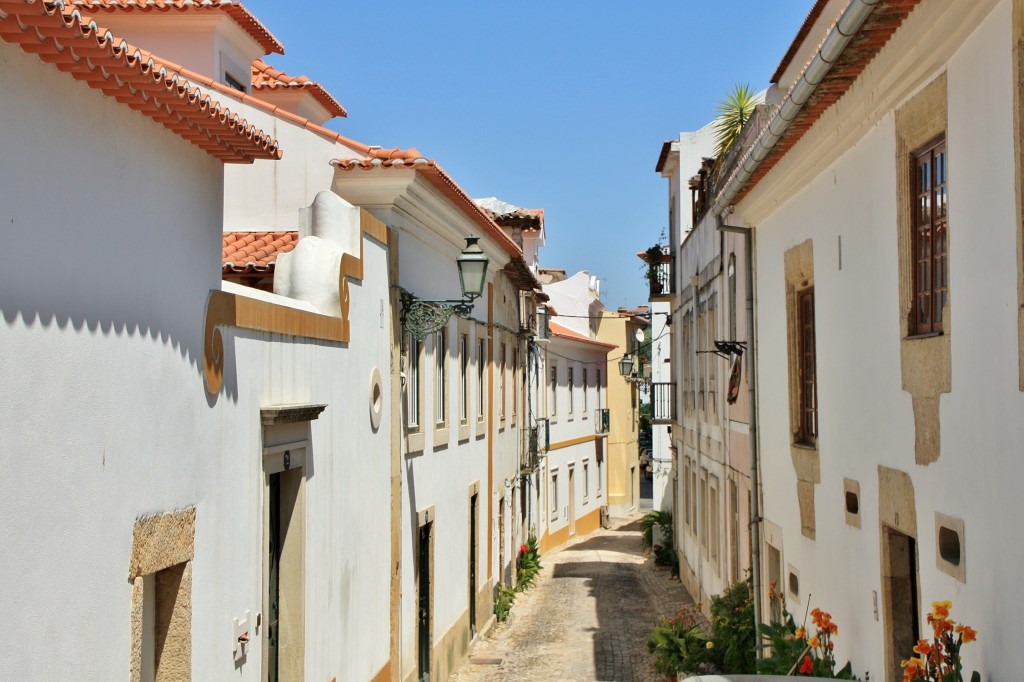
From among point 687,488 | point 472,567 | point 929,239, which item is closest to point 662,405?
point 687,488

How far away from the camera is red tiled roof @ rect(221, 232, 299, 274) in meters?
10.8

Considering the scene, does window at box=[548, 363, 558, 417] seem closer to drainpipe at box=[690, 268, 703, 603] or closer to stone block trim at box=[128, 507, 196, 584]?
drainpipe at box=[690, 268, 703, 603]

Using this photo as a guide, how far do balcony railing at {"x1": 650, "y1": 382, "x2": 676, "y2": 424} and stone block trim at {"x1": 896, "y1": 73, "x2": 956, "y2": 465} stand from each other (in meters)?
18.5

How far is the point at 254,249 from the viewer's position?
37.7 feet

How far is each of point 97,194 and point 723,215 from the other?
10165 mm

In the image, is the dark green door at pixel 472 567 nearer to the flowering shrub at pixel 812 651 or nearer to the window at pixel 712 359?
the window at pixel 712 359

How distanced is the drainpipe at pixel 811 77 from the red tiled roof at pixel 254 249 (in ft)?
13.9

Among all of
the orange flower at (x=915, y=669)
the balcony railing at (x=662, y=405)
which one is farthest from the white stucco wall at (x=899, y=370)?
the balcony railing at (x=662, y=405)

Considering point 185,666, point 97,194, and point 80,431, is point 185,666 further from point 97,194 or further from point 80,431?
point 97,194

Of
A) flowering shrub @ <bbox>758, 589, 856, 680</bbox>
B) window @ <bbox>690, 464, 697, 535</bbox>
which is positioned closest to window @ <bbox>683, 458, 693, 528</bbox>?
window @ <bbox>690, 464, 697, 535</bbox>

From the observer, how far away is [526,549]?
2611cm

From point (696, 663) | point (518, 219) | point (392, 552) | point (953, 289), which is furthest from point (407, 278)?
point (518, 219)

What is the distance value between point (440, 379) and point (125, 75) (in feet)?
32.7

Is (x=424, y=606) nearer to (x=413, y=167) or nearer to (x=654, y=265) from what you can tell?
(x=413, y=167)
